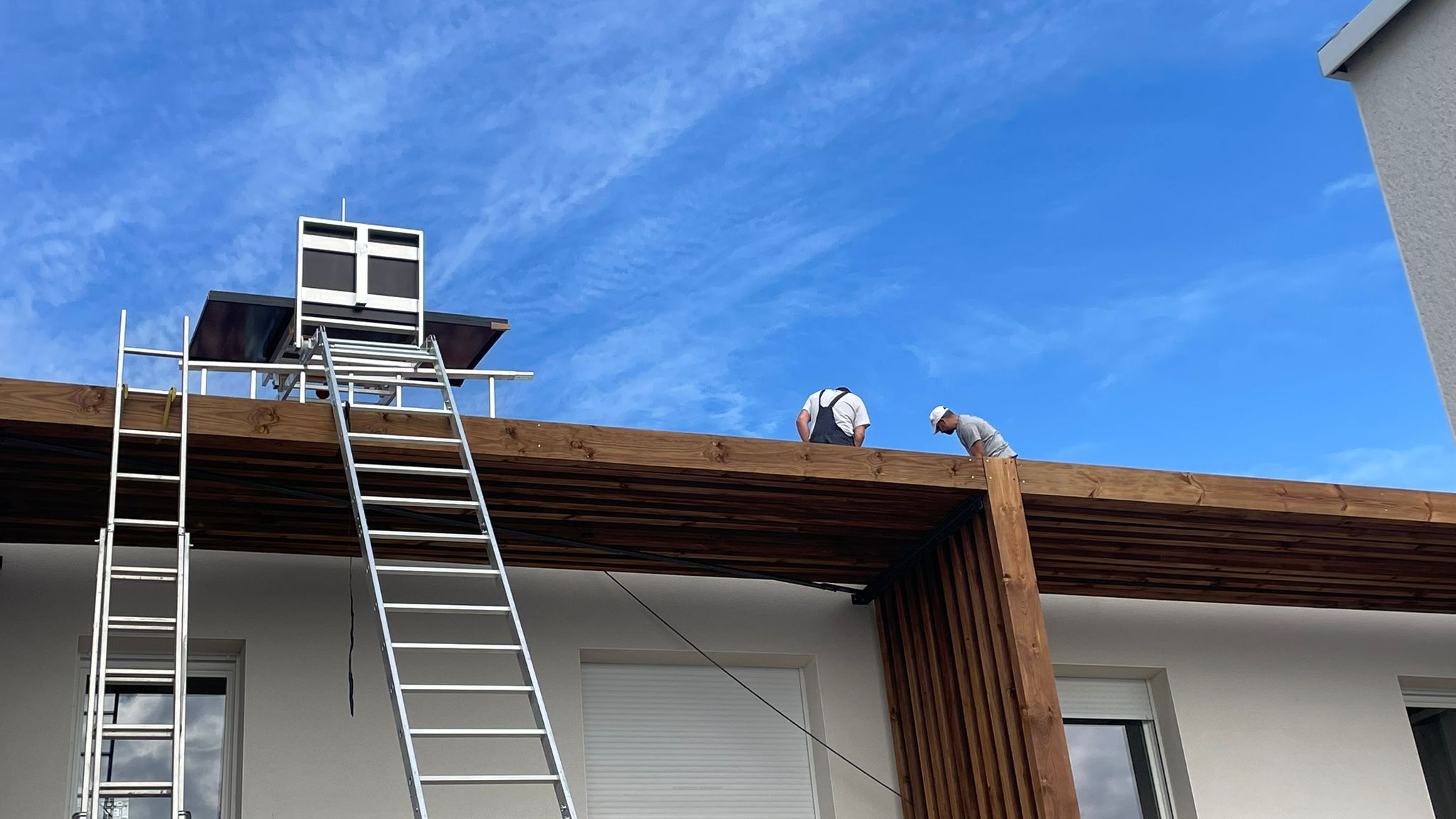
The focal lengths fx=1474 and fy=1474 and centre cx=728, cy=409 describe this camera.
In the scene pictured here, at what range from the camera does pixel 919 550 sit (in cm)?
669

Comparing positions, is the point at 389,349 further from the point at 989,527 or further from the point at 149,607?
the point at 989,527

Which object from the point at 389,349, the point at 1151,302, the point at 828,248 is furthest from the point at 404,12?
the point at 389,349

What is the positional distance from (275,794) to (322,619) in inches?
30.0

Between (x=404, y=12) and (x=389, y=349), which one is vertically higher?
(x=404, y=12)

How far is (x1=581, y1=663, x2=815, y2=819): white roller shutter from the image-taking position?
21.3ft

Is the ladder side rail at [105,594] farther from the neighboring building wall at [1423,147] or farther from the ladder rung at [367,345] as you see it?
the neighboring building wall at [1423,147]

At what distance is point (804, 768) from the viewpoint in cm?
689

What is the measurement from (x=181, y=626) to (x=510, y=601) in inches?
37.9

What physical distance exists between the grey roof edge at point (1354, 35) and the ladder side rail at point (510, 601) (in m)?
2.71

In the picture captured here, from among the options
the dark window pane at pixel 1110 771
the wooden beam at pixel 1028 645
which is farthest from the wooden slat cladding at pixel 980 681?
the dark window pane at pixel 1110 771

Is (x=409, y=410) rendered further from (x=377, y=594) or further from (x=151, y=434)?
(x=377, y=594)

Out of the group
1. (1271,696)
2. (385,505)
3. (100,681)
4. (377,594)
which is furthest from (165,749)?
(1271,696)

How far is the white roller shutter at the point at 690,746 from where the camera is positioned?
650cm

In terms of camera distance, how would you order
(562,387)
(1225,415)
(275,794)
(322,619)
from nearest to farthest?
(275,794) < (322,619) < (1225,415) < (562,387)
